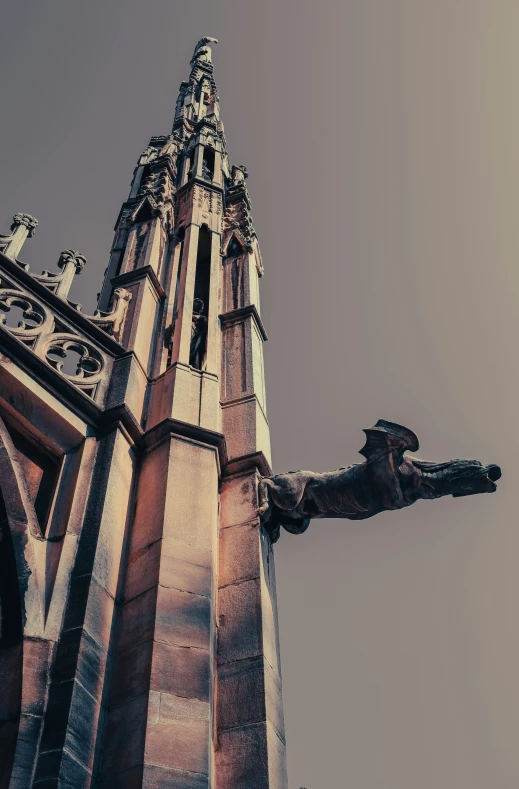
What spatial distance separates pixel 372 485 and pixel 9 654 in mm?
3447

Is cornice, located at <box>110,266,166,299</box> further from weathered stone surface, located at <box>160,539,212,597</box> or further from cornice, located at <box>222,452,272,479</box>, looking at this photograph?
weathered stone surface, located at <box>160,539,212,597</box>

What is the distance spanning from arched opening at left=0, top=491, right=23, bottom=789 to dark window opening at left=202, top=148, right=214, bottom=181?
29.4ft

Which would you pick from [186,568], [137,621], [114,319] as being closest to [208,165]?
[114,319]

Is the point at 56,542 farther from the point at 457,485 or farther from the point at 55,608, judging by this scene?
the point at 457,485

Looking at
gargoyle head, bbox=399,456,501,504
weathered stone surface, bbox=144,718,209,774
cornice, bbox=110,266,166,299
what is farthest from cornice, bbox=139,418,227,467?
cornice, bbox=110,266,166,299

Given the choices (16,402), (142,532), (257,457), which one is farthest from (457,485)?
(16,402)

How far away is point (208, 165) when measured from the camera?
14.3m

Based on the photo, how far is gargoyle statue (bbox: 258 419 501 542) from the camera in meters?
6.96

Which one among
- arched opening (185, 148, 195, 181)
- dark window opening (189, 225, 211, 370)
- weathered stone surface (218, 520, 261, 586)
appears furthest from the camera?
arched opening (185, 148, 195, 181)

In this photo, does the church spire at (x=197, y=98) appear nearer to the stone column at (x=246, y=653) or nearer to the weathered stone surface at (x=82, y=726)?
the stone column at (x=246, y=653)

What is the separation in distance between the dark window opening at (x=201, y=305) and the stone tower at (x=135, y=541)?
0.03 m

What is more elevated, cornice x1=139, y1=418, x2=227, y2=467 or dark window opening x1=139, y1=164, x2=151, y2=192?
dark window opening x1=139, y1=164, x2=151, y2=192

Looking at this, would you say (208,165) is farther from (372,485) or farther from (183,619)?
(183,619)

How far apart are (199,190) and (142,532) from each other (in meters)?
7.13
